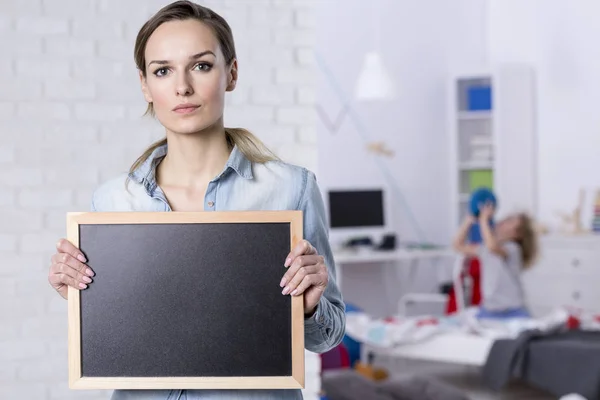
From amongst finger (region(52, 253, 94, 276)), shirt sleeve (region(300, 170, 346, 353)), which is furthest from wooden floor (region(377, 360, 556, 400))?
finger (region(52, 253, 94, 276))

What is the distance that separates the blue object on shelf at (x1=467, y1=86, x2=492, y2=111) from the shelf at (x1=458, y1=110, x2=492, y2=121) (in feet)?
0.12

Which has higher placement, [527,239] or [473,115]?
[473,115]

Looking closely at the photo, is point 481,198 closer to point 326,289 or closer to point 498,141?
point 498,141

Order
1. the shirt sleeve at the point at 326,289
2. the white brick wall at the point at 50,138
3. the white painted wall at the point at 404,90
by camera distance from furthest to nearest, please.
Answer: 1. the white painted wall at the point at 404,90
2. the white brick wall at the point at 50,138
3. the shirt sleeve at the point at 326,289

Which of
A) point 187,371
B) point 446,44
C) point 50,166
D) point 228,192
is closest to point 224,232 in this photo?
point 228,192

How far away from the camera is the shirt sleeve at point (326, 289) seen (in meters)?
1.46

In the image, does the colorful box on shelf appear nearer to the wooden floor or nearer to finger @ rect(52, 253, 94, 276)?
the wooden floor

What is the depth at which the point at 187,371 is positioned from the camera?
1.41 metres

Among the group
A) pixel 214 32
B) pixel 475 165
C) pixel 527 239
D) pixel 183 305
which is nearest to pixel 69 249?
pixel 183 305

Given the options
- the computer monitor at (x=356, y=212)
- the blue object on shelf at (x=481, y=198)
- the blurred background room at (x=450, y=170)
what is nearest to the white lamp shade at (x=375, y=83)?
the blurred background room at (x=450, y=170)

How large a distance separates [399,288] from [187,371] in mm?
6404

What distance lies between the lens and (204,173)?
1491mm

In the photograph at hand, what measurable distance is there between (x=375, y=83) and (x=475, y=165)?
1.52 m

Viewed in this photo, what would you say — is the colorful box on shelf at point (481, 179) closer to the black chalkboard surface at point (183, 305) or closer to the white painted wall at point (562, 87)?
the white painted wall at point (562, 87)
